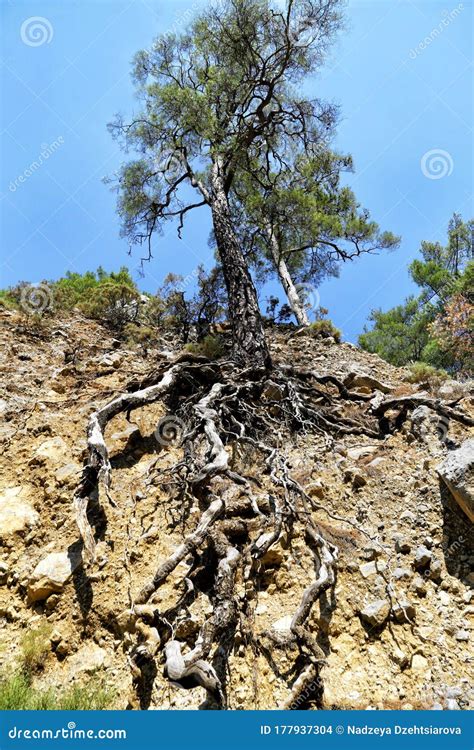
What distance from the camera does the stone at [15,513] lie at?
3537mm

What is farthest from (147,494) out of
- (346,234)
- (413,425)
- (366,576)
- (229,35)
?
(346,234)

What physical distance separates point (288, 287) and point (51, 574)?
10.3m

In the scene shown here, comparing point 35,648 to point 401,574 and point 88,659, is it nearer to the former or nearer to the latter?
point 88,659

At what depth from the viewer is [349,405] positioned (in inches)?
223

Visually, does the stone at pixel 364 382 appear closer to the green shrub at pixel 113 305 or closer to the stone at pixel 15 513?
the stone at pixel 15 513

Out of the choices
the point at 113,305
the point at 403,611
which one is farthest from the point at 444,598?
the point at 113,305

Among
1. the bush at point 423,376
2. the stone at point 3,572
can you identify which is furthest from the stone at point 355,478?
the bush at point 423,376

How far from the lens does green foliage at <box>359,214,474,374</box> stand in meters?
12.3

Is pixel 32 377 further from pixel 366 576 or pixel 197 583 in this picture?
pixel 366 576

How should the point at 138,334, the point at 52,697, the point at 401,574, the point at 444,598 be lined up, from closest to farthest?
1. the point at 52,697
2. the point at 444,598
3. the point at 401,574
4. the point at 138,334

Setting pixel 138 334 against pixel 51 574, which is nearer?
pixel 51 574

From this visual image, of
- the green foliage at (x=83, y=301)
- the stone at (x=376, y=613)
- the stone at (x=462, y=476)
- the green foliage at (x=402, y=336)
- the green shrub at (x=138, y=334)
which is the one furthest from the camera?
the green foliage at (x=402, y=336)

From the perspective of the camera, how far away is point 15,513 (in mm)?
3670

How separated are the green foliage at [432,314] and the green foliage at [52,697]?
11.7m
